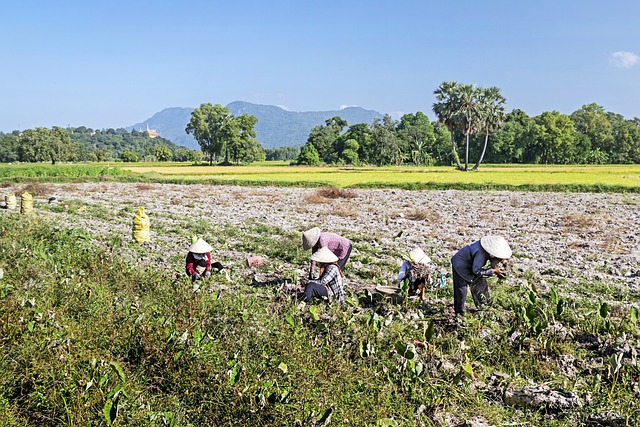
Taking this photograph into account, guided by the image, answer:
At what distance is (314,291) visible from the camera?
7.19 metres

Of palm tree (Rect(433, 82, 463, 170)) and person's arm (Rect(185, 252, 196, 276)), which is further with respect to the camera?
palm tree (Rect(433, 82, 463, 170))

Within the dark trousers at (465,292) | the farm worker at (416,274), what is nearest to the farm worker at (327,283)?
the farm worker at (416,274)

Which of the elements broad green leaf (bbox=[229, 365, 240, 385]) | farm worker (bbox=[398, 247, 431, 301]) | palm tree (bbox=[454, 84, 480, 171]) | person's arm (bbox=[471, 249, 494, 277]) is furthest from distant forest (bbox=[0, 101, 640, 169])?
broad green leaf (bbox=[229, 365, 240, 385])

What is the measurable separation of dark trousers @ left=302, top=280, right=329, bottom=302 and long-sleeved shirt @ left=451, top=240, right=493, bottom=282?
1.93 m

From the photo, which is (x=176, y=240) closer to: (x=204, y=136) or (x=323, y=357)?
(x=323, y=357)

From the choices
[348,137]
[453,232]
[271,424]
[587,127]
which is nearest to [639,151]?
[587,127]

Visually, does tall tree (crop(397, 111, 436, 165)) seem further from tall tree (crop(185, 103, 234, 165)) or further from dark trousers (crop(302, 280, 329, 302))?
dark trousers (crop(302, 280, 329, 302))

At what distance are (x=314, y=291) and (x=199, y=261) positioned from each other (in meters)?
2.49

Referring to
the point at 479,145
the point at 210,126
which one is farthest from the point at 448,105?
the point at 210,126

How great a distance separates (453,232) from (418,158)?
6980 cm

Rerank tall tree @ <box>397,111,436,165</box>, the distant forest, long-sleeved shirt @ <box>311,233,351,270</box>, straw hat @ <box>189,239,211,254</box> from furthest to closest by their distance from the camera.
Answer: tall tree @ <box>397,111,436,165</box>
the distant forest
straw hat @ <box>189,239,211,254</box>
long-sleeved shirt @ <box>311,233,351,270</box>

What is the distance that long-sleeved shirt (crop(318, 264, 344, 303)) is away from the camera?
7.10 metres

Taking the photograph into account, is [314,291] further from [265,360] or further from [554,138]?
[554,138]

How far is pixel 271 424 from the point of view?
400cm
